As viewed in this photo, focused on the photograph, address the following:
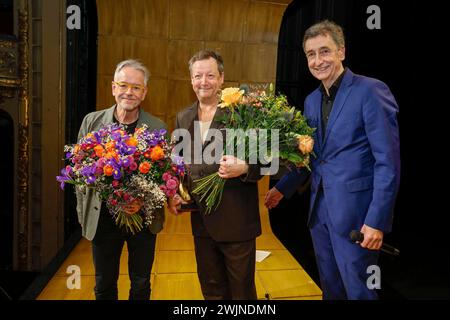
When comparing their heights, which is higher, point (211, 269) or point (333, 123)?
point (333, 123)

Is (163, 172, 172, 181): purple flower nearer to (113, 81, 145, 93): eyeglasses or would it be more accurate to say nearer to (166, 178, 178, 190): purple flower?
(166, 178, 178, 190): purple flower

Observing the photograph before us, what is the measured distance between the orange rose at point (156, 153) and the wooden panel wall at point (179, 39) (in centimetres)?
326

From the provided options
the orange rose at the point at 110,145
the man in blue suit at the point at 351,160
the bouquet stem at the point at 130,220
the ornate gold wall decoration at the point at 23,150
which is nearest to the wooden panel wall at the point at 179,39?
the ornate gold wall decoration at the point at 23,150

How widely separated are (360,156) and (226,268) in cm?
93

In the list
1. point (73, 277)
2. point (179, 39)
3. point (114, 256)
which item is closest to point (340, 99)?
point (114, 256)

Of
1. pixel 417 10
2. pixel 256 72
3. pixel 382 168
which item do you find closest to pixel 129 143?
pixel 382 168

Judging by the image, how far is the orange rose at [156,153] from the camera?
1698 millimetres

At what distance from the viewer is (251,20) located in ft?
15.8

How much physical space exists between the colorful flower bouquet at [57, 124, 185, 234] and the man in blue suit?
78cm

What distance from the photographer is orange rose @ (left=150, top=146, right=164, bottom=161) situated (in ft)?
5.57

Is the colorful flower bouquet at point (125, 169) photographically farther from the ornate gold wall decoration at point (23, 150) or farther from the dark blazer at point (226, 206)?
the ornate gold wall decoration at point (23, 150)

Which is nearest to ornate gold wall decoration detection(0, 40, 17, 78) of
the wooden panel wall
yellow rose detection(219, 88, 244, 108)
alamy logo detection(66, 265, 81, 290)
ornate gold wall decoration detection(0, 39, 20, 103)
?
ornate gold wall decoration detection(0, 39, 20, 103)

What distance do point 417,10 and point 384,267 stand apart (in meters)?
2.18
